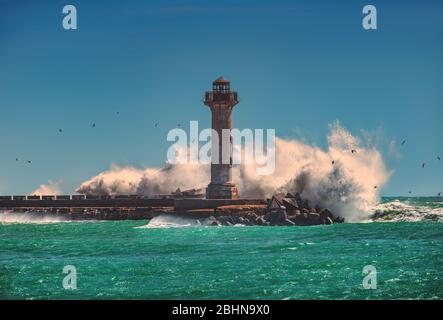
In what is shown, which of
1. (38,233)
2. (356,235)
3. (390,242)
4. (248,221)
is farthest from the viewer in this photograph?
(248,221)

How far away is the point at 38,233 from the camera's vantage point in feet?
142

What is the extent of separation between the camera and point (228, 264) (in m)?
24.1

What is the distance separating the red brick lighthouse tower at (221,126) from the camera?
48.4 m

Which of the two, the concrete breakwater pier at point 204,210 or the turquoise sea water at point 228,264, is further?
the concrete breakwater pier at point 204,210

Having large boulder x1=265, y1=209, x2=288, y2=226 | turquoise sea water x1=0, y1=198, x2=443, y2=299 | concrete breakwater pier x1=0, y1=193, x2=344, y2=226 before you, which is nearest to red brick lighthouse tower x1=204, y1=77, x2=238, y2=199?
concrete breakwater pier x1=0, y1=193, x2=344, y2=226

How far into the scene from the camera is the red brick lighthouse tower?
48406 mm

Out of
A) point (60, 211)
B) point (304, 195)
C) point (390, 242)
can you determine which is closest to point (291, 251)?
point (390, 242)

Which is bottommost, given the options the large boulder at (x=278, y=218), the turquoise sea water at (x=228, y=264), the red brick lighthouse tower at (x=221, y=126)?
the turquoise sea water at (x=228, y=264)

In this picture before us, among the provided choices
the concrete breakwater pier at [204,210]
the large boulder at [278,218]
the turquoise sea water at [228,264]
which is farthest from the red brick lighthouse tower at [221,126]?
the turquoise sea water at [228,264]

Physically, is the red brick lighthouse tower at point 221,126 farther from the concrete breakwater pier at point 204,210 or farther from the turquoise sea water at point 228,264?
the turquoise sea water at point 228,264

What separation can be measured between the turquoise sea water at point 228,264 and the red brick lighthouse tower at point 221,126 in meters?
9.84

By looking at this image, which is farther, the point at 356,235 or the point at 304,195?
the point at 304,195

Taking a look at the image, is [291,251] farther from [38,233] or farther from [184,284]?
[38,233]
